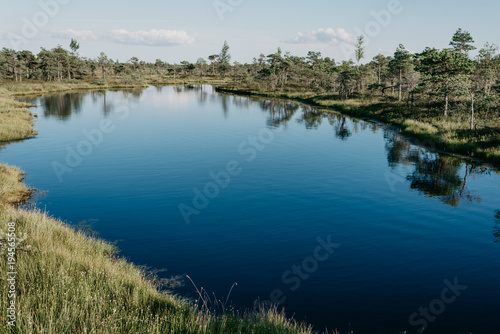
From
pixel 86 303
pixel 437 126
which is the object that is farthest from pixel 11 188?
pixel 437 126

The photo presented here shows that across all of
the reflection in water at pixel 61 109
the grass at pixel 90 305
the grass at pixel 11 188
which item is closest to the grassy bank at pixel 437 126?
the grass at pixel 90 305

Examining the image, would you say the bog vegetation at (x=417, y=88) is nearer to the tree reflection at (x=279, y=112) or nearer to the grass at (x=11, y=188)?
the tree reflection at (x=279, y=112)

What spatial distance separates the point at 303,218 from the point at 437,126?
105 ft

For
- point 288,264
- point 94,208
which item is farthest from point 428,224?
point 94,208

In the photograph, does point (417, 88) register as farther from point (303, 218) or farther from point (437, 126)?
point (303, 218)

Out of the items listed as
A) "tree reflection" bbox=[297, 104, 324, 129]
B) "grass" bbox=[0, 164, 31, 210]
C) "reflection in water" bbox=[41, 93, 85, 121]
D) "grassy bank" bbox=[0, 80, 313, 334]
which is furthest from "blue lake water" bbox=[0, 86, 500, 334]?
"reflection in water" bbox=[41, 93, 85, 121]

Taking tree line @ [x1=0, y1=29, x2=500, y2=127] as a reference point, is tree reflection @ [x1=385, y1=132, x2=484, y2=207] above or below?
below

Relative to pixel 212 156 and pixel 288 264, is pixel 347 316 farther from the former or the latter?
pixel 212 156

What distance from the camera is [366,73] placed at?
83250 millimetres

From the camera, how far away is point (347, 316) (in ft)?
39.4

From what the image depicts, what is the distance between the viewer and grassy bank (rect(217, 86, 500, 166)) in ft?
112

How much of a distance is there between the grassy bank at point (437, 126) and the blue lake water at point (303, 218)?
8.01ft

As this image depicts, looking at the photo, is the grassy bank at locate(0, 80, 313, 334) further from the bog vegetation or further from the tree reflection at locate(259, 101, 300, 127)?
the tree reflection at locate(259, 101, 300, 127)

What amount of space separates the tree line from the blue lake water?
1497 cm
